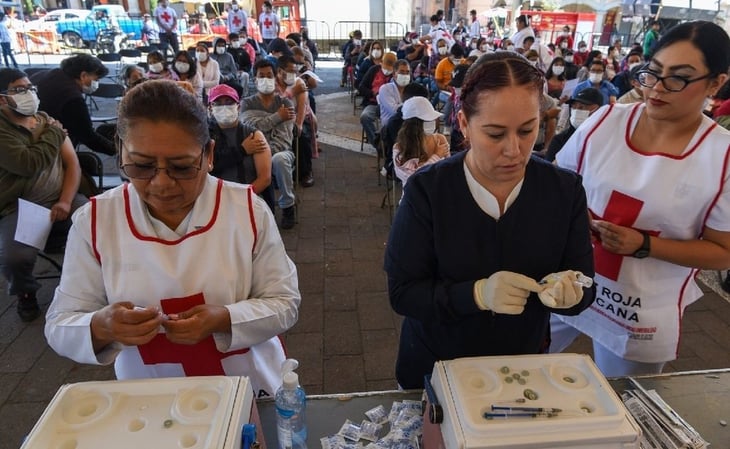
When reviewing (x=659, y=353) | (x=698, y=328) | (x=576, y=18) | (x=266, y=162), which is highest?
(x=576, y=18)

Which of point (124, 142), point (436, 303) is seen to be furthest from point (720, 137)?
point (124, 142)

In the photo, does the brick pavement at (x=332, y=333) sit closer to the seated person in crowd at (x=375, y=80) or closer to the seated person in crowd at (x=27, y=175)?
the seated person in crowd at (x=27, y=175)

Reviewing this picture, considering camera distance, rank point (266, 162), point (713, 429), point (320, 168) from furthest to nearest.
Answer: point (320, 168)
point (266, 162)
point (713, 429)

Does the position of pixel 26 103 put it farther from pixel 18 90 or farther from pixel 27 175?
pixel 27 175

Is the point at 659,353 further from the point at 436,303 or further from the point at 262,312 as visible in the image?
the point at 262,312

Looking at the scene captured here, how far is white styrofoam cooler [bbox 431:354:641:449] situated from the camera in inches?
34.8

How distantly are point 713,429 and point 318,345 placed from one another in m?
2.17

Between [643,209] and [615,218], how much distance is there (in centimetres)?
9

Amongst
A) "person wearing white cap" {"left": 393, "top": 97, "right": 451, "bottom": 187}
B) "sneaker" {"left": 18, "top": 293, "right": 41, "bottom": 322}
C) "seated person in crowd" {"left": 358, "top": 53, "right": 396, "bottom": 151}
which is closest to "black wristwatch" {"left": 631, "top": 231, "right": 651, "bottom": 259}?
"person wearing white cap" {"left": 393, "top": 97, "right": 451, "bottom": 187}

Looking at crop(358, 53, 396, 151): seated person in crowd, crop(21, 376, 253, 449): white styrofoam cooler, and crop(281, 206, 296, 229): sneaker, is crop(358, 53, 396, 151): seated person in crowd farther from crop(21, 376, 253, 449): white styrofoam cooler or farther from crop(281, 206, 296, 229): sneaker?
crop(21, 376, 253, 449): white styrofoam cooler

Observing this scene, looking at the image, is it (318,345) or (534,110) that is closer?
(534,110)

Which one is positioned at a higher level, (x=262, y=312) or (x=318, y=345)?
(x=262, y=312)

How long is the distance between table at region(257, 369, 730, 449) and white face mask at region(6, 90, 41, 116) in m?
3.04

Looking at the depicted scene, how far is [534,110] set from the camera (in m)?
1.12
